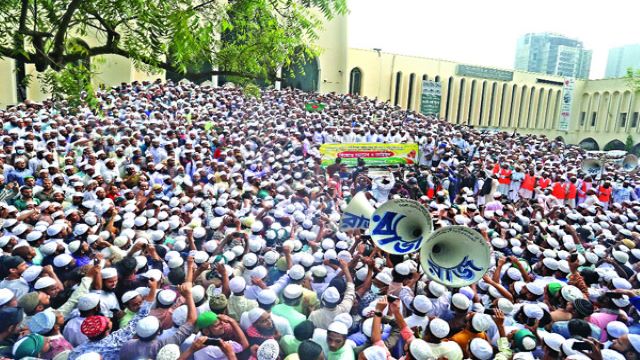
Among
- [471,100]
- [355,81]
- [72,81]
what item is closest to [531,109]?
[471,100]

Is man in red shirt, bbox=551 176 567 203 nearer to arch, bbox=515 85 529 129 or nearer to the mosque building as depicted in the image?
the mosque building

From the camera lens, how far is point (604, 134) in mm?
34750

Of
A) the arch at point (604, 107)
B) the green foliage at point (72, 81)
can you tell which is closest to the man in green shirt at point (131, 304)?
the green foliage at point (72, 81)

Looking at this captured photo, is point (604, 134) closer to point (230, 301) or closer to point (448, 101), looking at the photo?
point (448, 101)

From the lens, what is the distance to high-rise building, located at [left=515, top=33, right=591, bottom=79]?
89375 mm

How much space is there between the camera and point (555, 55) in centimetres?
9056

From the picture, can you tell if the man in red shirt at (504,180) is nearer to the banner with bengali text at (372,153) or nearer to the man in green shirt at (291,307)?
the banner with bengali text at (372,153)

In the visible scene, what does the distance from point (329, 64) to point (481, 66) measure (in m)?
13.5

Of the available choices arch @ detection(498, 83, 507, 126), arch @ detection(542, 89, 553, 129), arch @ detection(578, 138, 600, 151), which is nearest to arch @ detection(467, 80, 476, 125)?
arch @ detection(498, 83, 507, 126)

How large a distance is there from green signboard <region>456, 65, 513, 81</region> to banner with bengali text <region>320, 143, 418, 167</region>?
22575 mm

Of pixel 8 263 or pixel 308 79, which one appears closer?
pixel 8 263

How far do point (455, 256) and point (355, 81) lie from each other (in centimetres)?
2567

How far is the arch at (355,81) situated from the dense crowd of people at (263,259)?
18.2 m

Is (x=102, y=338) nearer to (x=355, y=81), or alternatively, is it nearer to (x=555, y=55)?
(x=355, y=81)
